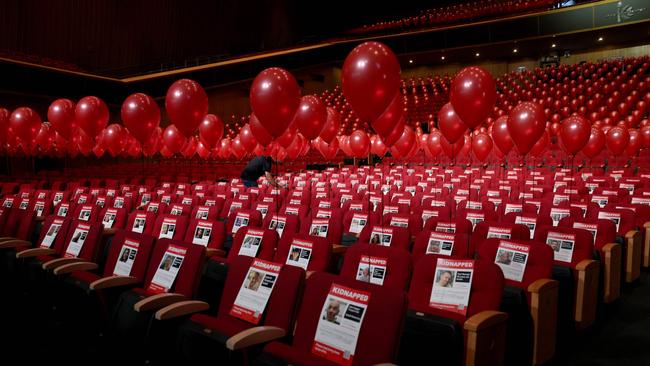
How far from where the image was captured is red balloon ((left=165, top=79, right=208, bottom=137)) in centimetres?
578

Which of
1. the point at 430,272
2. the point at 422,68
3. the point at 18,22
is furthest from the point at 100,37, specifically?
the point at 430,272

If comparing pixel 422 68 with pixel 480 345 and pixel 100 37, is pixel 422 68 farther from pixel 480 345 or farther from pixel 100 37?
pixel 480 345

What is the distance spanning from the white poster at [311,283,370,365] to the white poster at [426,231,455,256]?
1.59 m

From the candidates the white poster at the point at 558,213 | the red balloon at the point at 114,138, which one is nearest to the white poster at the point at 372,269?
the white poster at the point at 558,213

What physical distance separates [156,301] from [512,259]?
95.9 inches

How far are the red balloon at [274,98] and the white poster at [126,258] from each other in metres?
1.73

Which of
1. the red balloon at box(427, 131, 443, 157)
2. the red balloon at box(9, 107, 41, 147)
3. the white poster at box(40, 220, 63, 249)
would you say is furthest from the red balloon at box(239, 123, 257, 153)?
the white poster at box(40, 220, 63, 249)

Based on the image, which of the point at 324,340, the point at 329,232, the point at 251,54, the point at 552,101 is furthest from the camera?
the point at 251,54

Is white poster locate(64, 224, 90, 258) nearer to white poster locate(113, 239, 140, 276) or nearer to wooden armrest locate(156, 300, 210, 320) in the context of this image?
white poster locate(113, 239, 140, 276)

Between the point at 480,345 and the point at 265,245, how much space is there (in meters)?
2.05

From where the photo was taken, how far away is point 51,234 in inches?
181

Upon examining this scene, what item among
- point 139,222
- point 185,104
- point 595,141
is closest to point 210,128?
point 185,104

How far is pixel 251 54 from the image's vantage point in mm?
23453

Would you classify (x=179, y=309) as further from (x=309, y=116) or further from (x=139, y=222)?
(x=309, y=116)
